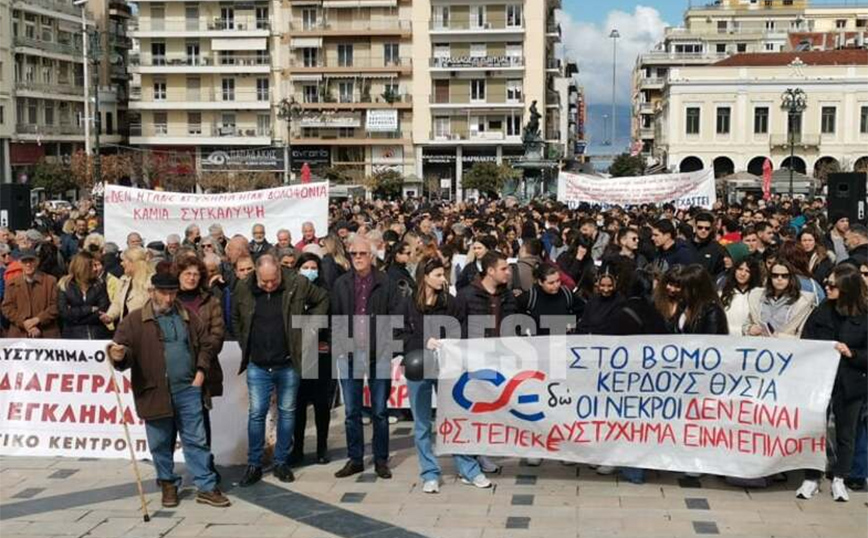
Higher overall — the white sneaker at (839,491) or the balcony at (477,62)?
the balcony at (477,62)

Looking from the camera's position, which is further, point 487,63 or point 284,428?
point 487,63

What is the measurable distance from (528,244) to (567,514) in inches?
154

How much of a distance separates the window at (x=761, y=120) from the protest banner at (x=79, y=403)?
68625 millimetres

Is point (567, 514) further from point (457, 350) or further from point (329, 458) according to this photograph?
point (329, 458)

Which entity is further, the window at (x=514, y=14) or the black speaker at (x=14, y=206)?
the window at (x=514, y=14)

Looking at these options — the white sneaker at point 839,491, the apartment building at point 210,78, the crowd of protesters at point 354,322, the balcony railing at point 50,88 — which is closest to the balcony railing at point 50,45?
the balcony railing at point 50,88

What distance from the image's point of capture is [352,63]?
227ft

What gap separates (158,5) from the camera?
2724 inches

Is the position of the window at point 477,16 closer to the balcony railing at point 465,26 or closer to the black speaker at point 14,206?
the balcony railing at point 465,26

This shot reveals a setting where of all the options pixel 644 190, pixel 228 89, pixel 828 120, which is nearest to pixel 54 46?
pixel 228 89

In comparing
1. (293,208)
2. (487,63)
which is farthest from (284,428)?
(487,63)

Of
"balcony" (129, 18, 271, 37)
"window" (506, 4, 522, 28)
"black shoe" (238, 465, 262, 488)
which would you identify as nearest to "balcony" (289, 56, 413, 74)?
"balcony" (129, 18, 271, 37)

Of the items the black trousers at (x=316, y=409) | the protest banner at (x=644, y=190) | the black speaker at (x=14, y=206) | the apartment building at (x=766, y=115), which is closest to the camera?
the black trousers at (x=316, y=409)

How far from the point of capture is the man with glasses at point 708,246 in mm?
12789
